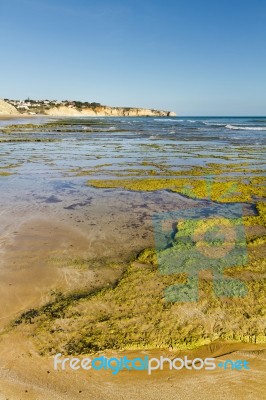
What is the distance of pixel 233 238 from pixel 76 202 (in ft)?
19.0

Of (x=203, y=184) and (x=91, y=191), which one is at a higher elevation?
(x=203, y=184)

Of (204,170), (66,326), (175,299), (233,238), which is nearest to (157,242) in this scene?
(233,238)

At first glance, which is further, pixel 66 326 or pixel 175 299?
pixel 175 299

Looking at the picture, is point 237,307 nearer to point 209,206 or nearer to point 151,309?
point 151,309

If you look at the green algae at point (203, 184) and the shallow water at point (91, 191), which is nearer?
A: the shallow water at point (91, 191)

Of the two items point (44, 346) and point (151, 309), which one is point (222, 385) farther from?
point (44, 346)

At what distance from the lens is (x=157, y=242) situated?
25.0 ft

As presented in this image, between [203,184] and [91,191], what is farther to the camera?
[203,184]

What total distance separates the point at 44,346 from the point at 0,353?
0.58 metres

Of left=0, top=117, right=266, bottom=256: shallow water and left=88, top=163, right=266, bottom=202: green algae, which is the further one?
left=88, top=163, right=266, bottom=202: green algae

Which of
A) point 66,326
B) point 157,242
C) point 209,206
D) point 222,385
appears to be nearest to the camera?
point 222,385

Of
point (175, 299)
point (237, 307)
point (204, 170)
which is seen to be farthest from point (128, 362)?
point (204, 170)

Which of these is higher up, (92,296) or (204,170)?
(204,170)

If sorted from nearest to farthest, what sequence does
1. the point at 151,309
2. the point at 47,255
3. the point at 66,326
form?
the point at 66,326 → the point at 151,309 → the point at 47,255
